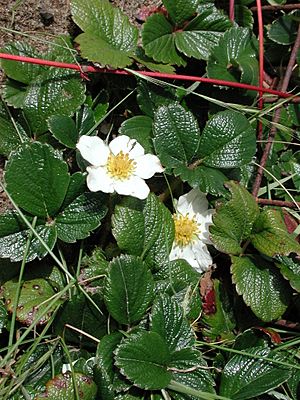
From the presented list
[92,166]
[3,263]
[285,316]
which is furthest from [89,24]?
[285,316]

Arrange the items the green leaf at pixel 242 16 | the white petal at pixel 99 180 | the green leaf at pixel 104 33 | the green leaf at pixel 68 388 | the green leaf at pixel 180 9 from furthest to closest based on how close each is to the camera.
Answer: the green leaf at pixel 242 16 → the green leaf at pixel 180 9 → the green leaf at pixel 104 33 → the white petal at pixel 99 180 → the green leaf at pixel 68 388

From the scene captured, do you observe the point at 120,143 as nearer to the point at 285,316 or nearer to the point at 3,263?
the point at 3,263

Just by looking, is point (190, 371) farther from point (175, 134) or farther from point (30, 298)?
point (175, 134)

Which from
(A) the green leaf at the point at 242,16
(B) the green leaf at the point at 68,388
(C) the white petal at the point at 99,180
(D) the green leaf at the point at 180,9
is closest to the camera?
(B) the green leaf at the point at 68,388

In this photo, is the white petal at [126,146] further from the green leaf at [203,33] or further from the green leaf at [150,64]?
the green leaf at [203,33]

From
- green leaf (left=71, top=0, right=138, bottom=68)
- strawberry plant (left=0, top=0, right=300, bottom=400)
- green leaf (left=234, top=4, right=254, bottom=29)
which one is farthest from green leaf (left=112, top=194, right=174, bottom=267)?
green leaf (left=234, top=4, right=254, bottom=29)

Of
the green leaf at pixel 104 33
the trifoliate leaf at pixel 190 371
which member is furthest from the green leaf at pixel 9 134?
the trifoliate leaf at pixel 190 371

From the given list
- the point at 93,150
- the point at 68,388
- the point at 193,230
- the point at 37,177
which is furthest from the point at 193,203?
the point at 68,388
